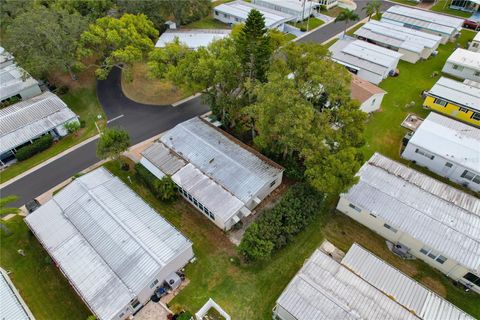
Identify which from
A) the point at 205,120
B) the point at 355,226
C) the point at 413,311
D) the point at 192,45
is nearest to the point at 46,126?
the point at 205,120

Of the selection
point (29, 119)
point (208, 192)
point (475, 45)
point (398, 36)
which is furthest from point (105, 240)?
point (475, 45)

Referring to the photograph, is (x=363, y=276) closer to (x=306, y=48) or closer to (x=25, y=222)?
(x=306, y=48)

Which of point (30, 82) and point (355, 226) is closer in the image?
point (355, 226)

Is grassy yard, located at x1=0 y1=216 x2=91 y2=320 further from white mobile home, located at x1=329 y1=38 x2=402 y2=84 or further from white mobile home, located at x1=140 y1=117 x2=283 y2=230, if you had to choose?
white mobile home, located at x1=329 y1=38 x2=402 y2=84

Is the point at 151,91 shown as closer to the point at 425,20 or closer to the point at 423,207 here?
the point at 423,207

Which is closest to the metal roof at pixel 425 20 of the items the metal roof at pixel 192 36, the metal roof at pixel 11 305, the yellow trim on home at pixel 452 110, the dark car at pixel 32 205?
the yellow trim on home at pixel 452 110
